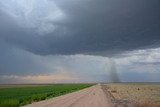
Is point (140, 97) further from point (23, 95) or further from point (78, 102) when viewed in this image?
point (23, 95)

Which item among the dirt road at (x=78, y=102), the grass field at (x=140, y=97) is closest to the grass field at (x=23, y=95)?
the dirt road at (x=78, y=102)

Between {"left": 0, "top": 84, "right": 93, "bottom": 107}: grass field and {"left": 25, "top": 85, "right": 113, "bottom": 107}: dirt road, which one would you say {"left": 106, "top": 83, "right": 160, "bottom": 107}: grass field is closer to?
{"left": 25, "top": 85, "right": 113, "bottom": 107}: dirt road

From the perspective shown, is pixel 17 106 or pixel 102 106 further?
pixel 17 106

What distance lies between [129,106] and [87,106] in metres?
5.16

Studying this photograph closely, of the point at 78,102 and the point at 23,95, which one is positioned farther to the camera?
the point at 23,95

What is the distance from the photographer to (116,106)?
31.0m

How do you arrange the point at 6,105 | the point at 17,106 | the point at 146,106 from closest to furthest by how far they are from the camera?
1. the point at 146,106
2. the point at 6,105
3. the point at 17,106

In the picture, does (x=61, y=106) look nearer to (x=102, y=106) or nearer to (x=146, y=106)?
(x=102, y=106)

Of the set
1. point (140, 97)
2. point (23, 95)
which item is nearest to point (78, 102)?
point (140, 97)

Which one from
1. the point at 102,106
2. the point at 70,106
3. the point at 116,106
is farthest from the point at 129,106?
the point at 70,106

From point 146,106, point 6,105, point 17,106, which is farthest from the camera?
point 17,106

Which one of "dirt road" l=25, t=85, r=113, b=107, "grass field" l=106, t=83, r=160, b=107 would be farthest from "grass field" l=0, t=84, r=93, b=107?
"grass field" l=106, t=83, r=160, b=107

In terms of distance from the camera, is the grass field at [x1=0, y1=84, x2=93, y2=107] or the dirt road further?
the grass field at [x1=0, y1=84, x2=93, y2=107]

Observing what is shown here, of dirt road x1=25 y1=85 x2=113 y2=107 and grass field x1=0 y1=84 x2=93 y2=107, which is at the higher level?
grass field x1=0 y1=84 x2=93 y2=107
